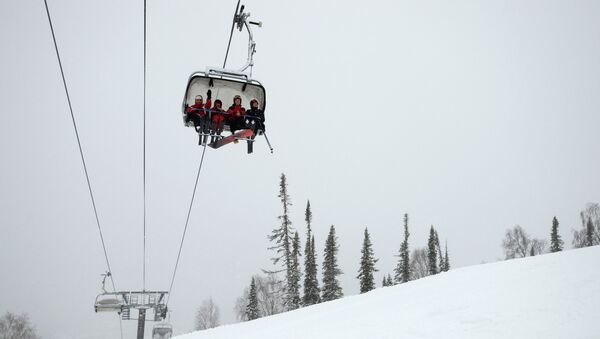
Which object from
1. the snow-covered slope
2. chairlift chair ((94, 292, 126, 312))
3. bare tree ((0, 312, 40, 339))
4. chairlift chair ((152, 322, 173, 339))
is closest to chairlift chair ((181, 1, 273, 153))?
the snow-covered slope

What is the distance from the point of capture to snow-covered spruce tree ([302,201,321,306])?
4119 centimetres

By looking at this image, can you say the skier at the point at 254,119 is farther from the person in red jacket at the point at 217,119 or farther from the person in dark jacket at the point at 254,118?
the person in red jacket at the point at 217,119

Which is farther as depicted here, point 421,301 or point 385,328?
point 421,301

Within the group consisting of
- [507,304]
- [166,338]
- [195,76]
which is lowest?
[166,338]

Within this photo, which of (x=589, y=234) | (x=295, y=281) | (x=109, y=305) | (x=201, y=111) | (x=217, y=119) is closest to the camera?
(x=201, y=111)

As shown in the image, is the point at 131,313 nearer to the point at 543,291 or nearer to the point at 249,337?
the point at 249,337

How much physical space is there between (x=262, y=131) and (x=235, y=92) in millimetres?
1631

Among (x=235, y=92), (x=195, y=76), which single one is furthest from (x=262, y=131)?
(x=195, y=76)

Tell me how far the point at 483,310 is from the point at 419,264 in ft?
224

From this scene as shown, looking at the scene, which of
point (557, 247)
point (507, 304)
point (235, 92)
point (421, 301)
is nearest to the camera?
point (507, 304)

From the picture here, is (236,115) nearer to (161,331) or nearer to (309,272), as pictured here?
(161,331)

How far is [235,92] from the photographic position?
1126 cm

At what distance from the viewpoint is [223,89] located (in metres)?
10.9

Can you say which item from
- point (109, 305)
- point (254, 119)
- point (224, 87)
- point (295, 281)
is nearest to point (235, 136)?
point (254, 119)
